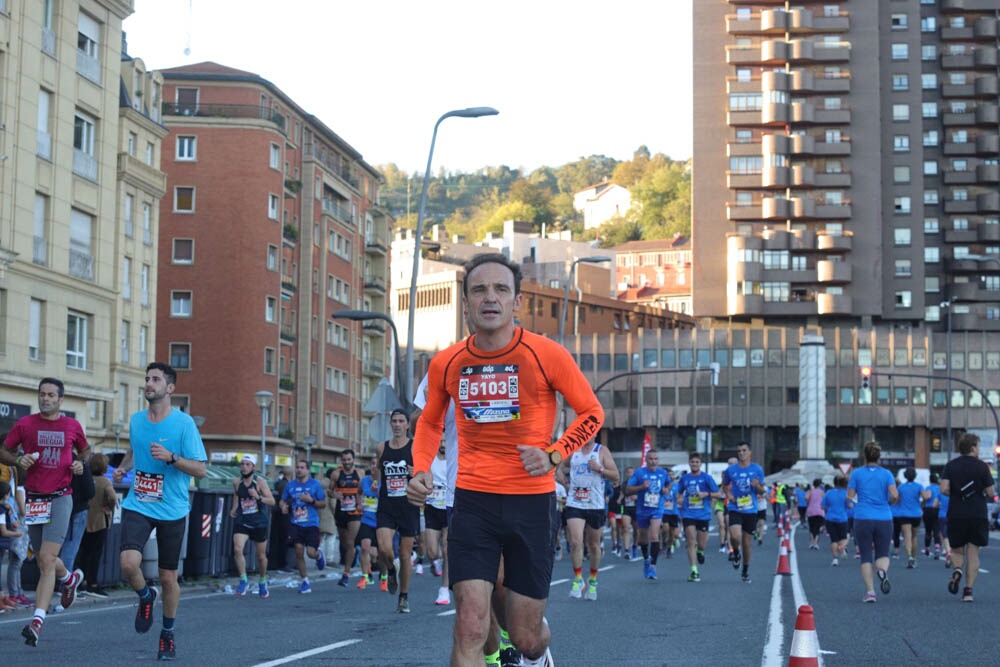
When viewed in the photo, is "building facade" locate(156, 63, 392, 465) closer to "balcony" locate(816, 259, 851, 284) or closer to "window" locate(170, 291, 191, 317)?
"window" locate(170, 291, 191, 317)

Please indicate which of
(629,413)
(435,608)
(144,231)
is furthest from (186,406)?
(435,608)

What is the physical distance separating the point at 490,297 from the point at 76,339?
34.2 metres

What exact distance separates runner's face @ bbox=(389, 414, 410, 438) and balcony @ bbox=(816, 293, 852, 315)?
9221cm

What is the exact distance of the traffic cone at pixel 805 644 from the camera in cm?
659

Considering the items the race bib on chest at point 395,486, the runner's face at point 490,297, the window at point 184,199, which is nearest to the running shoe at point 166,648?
the runner's face at point 490,297

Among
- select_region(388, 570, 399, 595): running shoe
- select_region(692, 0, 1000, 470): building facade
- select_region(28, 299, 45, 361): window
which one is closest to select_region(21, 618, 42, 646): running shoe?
select_region(388, 570, 399, 595): running shoe

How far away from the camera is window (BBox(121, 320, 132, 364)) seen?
5909cm

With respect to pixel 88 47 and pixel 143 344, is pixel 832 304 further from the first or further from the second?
pixel 88 47

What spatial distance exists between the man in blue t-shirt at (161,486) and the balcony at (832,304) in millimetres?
97803

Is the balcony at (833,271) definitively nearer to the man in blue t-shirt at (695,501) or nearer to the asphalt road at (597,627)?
the man in blue t-shirt at (695,501)

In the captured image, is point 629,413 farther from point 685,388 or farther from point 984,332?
point 984,332

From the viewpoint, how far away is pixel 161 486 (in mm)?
11023

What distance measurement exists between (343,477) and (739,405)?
8591cm

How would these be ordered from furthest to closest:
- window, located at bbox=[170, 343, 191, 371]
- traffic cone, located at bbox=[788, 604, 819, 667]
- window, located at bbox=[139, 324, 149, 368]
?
window, located at bbox=[170, 343, 191, 371] → window, located at bbox=[139, 324, 149, 368] → traffic cone, located at bbox=[788, 604, 819, 667]
